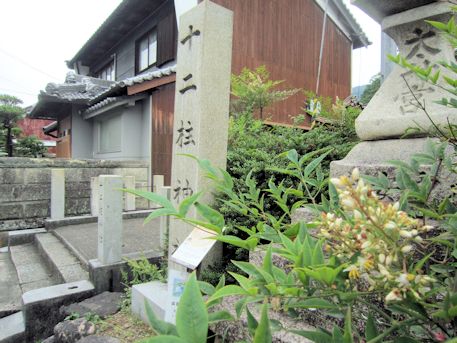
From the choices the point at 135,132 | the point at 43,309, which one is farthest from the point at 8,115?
the point at 43,309

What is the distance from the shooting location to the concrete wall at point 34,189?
6262mm

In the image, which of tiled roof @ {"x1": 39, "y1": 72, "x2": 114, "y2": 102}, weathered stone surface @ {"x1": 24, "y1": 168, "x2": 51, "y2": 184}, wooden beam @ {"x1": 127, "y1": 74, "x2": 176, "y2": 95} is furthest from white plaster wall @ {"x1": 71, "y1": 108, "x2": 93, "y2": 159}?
weathered stone surface @ {"x1": 24, "y1": 168, "x2": 51, "y2": 184}

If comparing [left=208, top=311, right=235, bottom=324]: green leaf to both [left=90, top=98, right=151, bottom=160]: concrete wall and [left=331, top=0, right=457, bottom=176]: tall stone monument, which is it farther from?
[left=90, top=98, right=151, bottom=160]: concrete wall

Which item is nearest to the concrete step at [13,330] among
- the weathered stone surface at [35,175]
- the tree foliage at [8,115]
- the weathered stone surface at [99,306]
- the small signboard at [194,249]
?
the weathered stone surface at [99,306]

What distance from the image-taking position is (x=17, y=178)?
6.37 m

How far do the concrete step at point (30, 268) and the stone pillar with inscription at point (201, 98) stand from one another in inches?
104

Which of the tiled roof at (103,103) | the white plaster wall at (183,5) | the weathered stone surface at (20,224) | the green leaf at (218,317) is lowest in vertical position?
the weathered stone surface at (20,224)

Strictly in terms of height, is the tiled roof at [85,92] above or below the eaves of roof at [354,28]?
below

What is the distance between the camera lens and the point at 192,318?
448 millimetres

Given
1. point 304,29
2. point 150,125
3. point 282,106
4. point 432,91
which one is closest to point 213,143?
point 432,91

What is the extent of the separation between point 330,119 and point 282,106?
5.76 meters

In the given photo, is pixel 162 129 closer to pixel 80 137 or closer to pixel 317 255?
pixel 80 137

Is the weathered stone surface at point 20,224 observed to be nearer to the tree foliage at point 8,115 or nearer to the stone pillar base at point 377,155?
the stone pillar base at point 377,155

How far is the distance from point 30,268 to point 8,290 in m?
0.57
